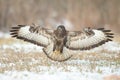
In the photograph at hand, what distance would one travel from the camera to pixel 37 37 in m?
12.2

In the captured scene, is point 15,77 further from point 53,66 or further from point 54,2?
point 54,2

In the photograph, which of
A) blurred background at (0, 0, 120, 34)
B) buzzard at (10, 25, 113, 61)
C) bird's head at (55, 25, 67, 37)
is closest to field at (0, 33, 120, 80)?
buzzard at (10, 25, 113, 61)

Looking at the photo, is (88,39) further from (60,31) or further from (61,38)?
(60,31)

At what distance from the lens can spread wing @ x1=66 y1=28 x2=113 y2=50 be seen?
1203 cm

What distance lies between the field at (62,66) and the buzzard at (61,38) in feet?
1.08

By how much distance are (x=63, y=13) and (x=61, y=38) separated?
66.8ft

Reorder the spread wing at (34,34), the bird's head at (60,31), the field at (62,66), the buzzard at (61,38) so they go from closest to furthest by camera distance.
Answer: the field at (62,66) < the bird's head at (60,31) < the buzzard at (61,38) < the spread wing at (34,34)

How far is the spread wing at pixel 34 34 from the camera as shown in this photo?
12000mm

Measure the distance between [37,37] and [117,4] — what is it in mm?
17593

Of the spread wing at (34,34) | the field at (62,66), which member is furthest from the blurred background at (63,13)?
the spread wing at (34,34)

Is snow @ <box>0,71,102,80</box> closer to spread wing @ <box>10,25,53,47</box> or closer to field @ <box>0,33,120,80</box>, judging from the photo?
field @ <box>0,33,120,80</box>

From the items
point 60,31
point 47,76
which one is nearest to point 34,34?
point 60,31

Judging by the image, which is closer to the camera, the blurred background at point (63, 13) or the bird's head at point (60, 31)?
the bird's head at point (60, 31)

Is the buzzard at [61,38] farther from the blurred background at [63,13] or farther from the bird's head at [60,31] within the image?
the blurred background at [63,13]
